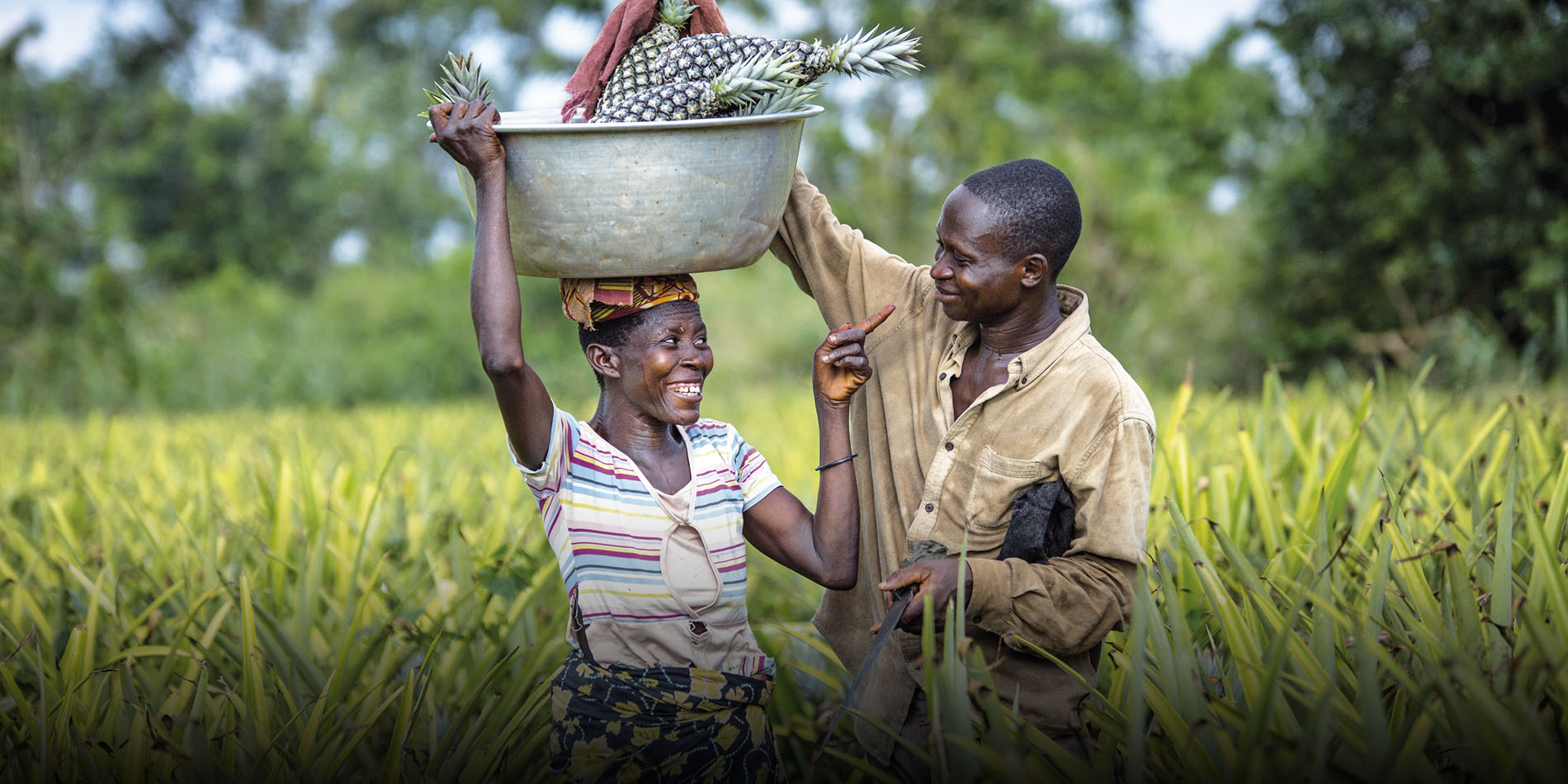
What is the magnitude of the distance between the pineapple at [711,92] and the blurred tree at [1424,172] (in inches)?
275

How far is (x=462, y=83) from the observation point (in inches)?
78.4

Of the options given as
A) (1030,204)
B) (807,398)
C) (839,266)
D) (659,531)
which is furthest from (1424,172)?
(659,531)

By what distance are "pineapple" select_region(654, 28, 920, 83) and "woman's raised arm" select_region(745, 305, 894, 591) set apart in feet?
1.53

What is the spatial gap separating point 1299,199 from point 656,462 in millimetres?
8443

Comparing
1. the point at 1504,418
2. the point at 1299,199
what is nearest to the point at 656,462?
the point at 1504,418

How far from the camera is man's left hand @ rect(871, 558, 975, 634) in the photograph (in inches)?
78.6

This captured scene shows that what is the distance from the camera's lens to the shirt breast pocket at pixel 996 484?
218cm

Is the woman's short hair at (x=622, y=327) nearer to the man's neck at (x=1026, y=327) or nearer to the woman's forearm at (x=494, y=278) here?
the woman's forearm at (x=494, y=278)

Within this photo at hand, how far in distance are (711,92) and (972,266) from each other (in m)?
0.58

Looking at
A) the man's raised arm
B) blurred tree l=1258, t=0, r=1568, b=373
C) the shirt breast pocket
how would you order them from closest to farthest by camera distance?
the shirt breast pocket < the man's raised arm < blurred tree l=1258, t=0, r=1568, b=373

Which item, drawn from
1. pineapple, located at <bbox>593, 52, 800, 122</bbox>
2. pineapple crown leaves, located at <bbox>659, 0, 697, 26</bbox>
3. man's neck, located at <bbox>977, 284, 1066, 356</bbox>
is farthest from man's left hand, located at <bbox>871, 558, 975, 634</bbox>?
pineapple crown leaves, located at <bbox>659, 0, 697, 26</bbox>

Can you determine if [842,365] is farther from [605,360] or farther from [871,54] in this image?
[871,54]

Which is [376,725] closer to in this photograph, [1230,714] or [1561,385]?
[1230,714]

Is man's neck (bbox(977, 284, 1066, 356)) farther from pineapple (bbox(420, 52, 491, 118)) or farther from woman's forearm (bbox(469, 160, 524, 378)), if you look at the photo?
pineapple (bbox(420, 52, 491, 118))
